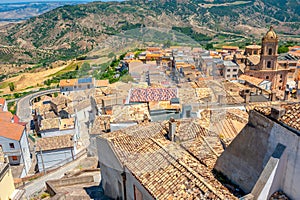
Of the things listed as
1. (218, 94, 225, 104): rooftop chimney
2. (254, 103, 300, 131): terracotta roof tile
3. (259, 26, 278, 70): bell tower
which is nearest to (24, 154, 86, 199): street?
(218, 94, 225, 104): rooftop chimney

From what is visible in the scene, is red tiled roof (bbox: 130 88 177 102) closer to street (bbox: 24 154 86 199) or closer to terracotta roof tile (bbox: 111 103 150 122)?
terracotta roof tile (bbox: 111 103 150 122)

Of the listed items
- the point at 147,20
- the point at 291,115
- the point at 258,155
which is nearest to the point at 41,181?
the point at 258,155

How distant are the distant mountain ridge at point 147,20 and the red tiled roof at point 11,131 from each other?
99270 millimetres

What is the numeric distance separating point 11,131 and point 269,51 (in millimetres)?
35289

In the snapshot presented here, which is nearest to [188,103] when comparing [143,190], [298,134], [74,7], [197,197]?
[143,190]

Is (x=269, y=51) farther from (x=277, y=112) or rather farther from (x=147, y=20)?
(x=147, y=20)

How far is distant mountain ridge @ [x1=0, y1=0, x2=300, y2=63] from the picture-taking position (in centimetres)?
13651

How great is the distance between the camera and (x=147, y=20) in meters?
136

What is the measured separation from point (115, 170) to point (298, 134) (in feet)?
22.4

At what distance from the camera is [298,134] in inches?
244

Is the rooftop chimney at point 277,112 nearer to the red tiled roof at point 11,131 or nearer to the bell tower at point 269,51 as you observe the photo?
the red tiled roof at point 11,131

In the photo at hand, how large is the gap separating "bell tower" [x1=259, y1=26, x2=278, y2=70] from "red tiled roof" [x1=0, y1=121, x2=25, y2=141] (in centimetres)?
3362

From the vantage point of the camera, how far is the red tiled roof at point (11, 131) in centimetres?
2496

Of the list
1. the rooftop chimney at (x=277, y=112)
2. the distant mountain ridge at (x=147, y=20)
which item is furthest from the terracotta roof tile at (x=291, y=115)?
the distant mountain ridge at (x=147, y=20)
